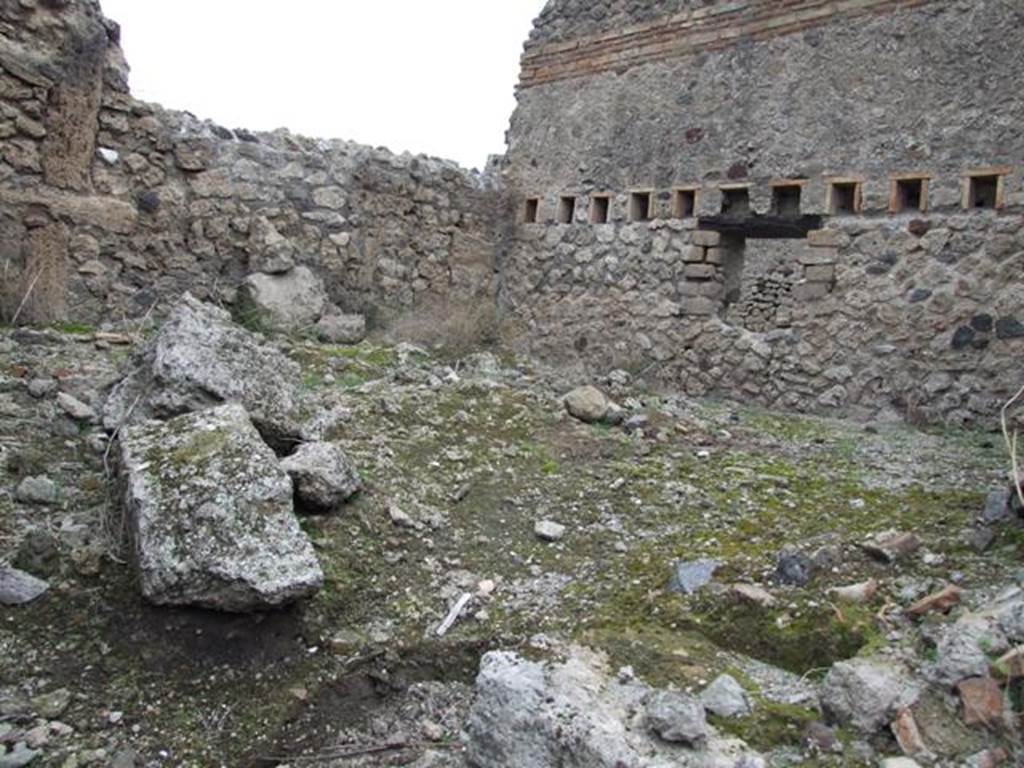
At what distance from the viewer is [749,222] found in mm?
6875

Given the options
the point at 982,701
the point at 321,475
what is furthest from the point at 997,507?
the point at 321,475

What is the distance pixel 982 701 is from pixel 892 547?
3.23 feet

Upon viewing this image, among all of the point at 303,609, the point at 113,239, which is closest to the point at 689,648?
the point at 303,609

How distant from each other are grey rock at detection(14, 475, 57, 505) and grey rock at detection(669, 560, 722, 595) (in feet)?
7.46

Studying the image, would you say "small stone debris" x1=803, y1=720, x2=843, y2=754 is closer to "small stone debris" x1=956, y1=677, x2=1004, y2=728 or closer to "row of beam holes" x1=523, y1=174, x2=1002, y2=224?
"small stone debris" x1=956, y1=677, x2=1004, y2=728

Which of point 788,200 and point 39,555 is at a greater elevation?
point 788,200

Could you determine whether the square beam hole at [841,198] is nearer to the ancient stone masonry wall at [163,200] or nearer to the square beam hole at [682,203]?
the square beam hole at [682,203]

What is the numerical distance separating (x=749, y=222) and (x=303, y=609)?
16.9 ft

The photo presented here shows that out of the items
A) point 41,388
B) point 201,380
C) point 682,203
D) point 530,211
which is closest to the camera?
point 201,380

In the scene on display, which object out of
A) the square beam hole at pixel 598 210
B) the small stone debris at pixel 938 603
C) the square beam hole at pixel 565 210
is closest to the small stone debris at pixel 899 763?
the small stone debris at pixel 938 603

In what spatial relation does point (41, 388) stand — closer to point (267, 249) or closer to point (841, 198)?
point (267, 249)

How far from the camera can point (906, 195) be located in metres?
6.17

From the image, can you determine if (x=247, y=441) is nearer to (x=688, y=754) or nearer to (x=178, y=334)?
(x=178, y=334)

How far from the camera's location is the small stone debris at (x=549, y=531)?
3.57 meters
